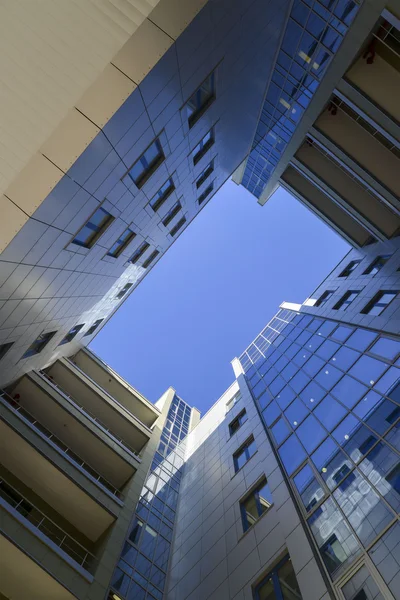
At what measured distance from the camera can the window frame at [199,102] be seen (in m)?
13.7

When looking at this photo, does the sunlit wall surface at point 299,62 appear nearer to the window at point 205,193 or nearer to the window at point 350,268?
the window at point 205,193

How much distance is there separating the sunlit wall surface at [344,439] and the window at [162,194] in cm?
1216

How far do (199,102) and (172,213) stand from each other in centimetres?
776

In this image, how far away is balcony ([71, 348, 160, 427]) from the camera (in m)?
29.4

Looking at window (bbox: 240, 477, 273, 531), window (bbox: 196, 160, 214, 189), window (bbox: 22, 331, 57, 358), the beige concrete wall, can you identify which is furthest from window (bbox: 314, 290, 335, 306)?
the beige concrete wall

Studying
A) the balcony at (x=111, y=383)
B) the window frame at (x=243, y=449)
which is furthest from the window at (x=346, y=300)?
the balcony at (x=111, y=383)

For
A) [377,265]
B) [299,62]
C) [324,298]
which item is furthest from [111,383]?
[299,62]

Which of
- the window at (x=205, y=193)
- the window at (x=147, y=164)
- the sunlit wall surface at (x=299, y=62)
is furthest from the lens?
the window at (x=205, y=193)

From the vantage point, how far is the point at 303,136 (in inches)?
1028

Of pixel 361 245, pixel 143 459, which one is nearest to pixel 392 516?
pixel 143 459

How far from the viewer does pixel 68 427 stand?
2034 cm

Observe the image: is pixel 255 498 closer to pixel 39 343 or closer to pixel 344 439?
pixel 344 439

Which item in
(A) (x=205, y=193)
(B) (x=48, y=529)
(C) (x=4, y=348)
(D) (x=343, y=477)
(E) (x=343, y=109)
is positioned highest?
(E) (x=343, y=109)

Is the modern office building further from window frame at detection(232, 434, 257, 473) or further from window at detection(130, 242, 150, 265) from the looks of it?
window frame at detection(232, 434, 257, 473)
